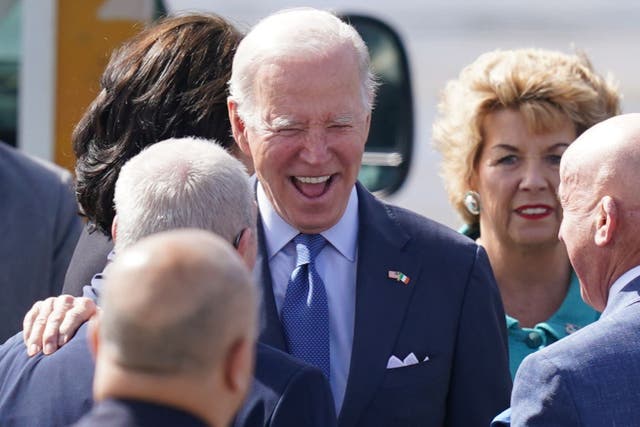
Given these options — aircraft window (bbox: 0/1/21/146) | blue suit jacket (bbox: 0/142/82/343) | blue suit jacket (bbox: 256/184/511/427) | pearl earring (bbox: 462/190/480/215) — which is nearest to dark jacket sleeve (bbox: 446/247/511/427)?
blue suit jacket (bbox: 256/184/511/427)

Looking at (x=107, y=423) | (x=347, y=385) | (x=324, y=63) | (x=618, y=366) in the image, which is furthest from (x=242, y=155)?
(x=107, y=423)

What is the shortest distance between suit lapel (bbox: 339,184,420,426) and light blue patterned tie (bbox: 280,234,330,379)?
0.08 m

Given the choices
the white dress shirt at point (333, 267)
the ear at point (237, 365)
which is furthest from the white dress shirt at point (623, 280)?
the ear at point (237, 365)

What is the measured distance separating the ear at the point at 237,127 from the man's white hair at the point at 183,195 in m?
0.77

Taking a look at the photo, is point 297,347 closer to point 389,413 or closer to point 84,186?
point 389,413

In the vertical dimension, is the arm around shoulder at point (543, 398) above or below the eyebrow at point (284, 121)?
below

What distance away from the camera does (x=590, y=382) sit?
2.49 m

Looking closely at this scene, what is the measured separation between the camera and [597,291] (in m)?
2.78

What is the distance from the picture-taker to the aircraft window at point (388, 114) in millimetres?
6066

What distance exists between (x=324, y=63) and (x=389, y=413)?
2.85 feet

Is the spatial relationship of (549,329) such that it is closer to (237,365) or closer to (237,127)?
(237,127)

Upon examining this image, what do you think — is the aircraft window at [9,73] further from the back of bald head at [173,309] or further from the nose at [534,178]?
the back of bald head at [173,309]

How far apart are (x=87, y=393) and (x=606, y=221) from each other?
120 centimetres

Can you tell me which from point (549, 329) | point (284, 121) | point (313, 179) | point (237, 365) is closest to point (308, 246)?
point (313, 179)
